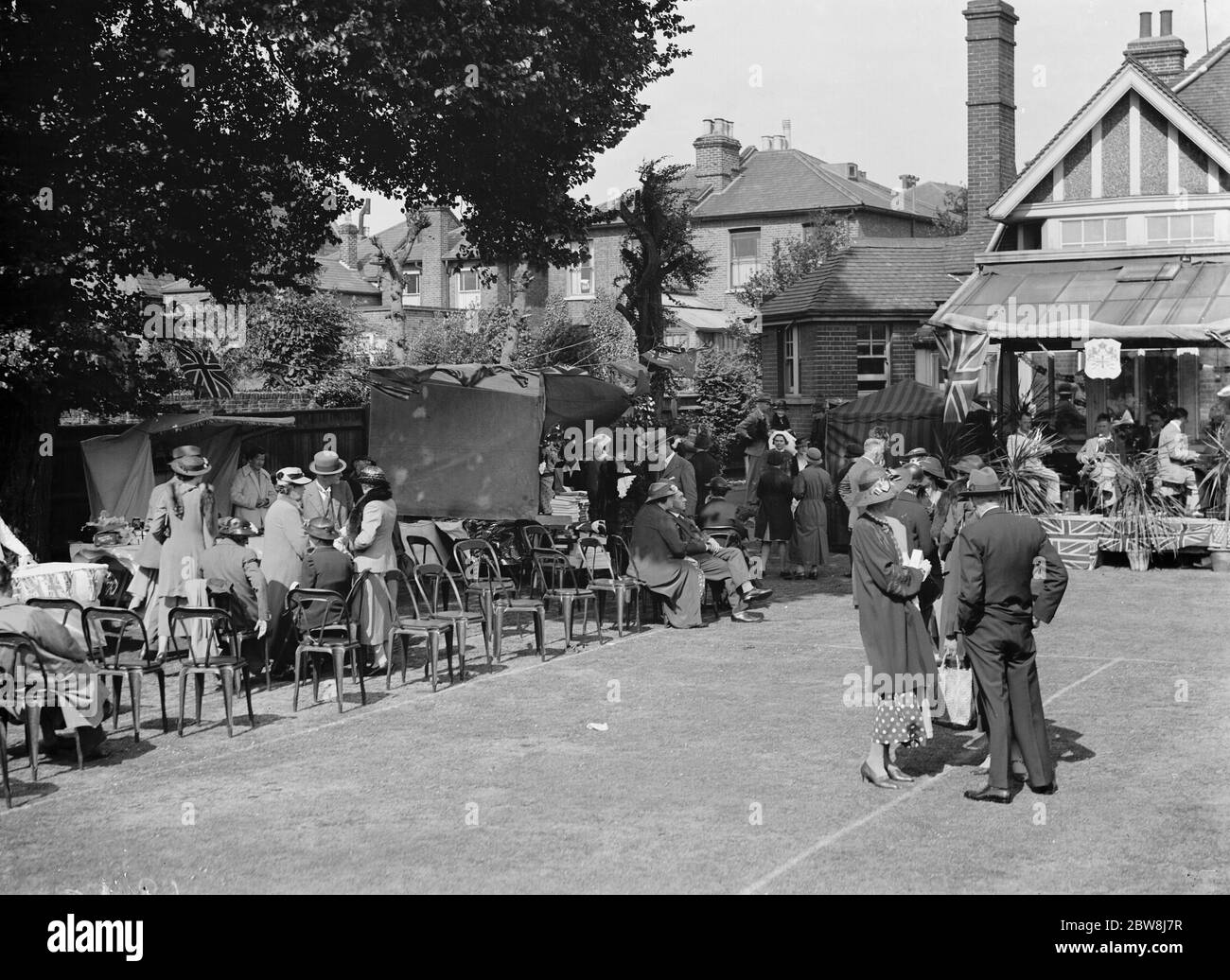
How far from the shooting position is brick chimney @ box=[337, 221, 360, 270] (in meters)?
66.8

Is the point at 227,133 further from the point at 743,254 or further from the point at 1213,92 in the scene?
the point at 743,254

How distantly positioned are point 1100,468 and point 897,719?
40.8 ft

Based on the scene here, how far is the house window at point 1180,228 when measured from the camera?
25.8 meters

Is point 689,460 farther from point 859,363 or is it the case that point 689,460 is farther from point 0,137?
point 859,363

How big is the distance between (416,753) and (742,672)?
3819mm

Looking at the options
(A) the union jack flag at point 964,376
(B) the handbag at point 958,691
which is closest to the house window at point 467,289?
(A) the union jack flag at point 964,376

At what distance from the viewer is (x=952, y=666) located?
10.1 meters

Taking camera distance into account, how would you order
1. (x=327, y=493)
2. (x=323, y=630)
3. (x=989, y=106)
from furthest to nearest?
(x=989, y=106)
(x=327, y=493)
(x=323, y=630)

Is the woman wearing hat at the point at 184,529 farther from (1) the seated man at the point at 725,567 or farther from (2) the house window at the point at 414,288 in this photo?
(2) the house window at the point at 414,288

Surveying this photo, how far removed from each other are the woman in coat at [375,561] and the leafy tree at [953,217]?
47.6 m

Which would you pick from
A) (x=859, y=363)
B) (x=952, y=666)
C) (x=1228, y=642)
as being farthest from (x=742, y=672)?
(x=859, y=363)

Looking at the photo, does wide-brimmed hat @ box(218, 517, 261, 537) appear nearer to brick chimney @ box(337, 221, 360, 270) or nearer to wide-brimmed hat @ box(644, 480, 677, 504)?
wide-brimmed hat @ box(644, 480, 677, 504)

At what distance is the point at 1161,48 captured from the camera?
31312 mm

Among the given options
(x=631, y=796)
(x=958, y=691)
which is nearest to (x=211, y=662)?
(x=631, y=796)
